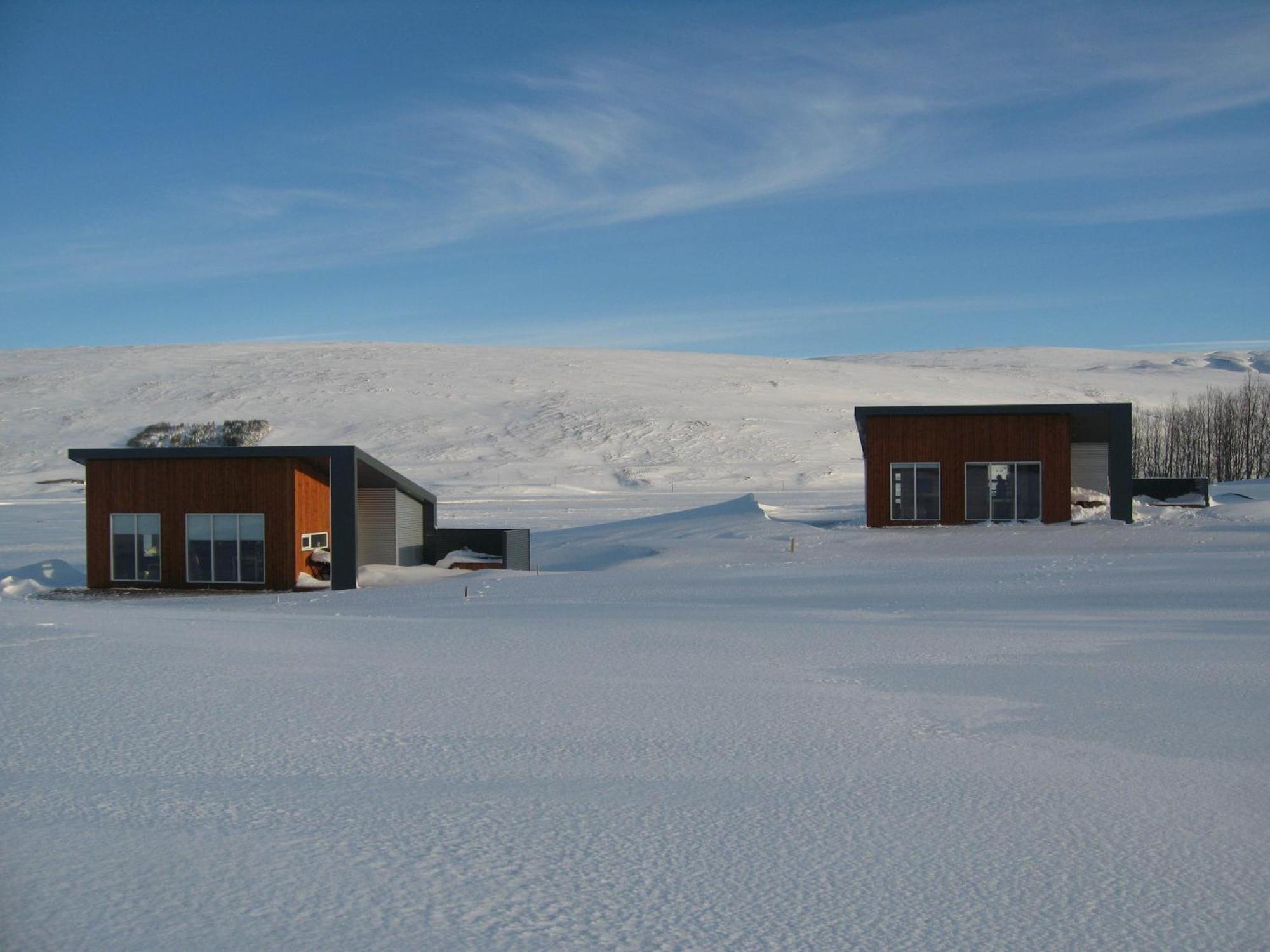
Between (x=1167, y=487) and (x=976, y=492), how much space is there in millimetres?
11954

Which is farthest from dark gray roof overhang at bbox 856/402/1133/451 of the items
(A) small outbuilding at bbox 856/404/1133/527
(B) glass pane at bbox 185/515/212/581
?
(B) glass pane at bbox 185/515/212/581

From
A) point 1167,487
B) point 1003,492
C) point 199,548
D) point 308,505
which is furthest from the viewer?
point 1167,487

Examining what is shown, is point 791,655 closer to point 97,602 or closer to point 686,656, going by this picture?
point 686,656

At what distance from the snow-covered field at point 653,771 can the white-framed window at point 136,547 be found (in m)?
7.32

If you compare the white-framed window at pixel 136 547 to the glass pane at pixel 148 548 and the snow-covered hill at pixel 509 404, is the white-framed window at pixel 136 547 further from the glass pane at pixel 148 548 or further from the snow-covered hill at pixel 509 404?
the snow-covered hill at pixel 509 404

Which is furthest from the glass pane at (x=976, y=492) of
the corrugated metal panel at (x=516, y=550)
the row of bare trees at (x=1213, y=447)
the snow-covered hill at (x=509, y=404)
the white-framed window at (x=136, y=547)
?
the row of bare trees at (x=1213, y=447)

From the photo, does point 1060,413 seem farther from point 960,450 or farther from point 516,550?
point 516,550

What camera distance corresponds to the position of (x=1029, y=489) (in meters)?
28.0

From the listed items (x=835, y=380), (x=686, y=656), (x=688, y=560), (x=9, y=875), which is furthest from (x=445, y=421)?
(x=9, y=875)

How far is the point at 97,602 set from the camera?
21062 millimetres

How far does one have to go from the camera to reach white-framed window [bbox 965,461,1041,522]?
2800 cm

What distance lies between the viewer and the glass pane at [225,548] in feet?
80.1

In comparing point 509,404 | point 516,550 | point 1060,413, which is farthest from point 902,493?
point 509,404

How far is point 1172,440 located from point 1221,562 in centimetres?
5276
